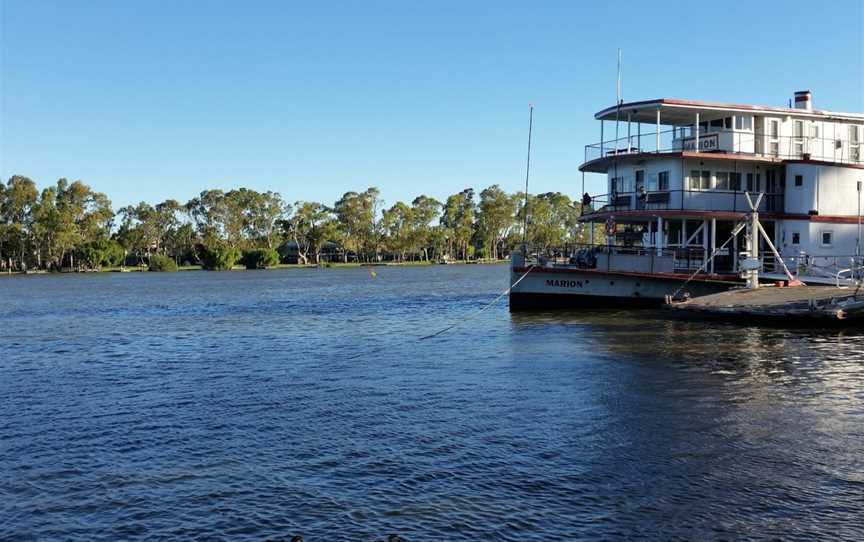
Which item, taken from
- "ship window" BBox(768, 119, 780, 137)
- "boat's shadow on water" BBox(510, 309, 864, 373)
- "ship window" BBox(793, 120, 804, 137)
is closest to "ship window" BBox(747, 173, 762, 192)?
"ship window" BBox(768, 119, 780, 137)

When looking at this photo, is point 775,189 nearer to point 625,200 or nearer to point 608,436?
point 625,200

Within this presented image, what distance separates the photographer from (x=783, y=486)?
11.0 metres

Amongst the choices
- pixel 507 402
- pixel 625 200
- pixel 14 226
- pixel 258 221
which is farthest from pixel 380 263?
pixel 507 402

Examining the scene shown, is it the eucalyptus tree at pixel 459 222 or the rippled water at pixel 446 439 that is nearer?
the rippled water at pixel 446 439

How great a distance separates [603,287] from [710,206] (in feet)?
22.8

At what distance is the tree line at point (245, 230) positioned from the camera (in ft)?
447

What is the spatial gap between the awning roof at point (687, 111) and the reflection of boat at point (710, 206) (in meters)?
0.06

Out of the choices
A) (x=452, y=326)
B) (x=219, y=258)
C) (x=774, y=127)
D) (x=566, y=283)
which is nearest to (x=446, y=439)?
(x=452, y=326)

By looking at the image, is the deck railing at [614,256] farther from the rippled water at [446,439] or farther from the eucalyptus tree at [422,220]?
the eucalyptus tree at [422,220]

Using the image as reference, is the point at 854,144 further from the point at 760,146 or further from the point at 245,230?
the point at 245,230

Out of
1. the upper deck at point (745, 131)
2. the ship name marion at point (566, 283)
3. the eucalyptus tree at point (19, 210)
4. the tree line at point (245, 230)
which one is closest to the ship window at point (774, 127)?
the upper deck at point (745, 131)

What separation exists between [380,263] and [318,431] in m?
161

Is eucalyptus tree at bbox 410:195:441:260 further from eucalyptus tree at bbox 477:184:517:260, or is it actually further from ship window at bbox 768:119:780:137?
ship window at bbox 768:119:780:137

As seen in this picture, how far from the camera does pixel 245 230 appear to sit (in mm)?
168625
